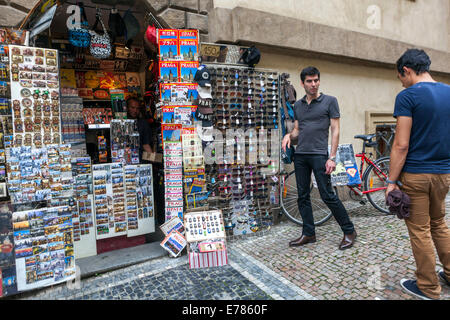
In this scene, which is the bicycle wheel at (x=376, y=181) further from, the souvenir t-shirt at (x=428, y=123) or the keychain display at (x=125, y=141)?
the keychain display at (x=125, y=141)

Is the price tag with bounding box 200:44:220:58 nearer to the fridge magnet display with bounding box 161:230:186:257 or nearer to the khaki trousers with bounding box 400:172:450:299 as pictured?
the fridge magnet display with bounding box 161:230:186:257

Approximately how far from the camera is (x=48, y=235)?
326cm

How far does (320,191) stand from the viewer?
3.96m

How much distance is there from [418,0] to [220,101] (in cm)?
648

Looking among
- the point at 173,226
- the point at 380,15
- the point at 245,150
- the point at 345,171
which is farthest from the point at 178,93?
the point at 380,15

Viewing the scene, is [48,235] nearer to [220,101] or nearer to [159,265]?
[159,265]

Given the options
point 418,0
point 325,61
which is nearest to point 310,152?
point 325,61

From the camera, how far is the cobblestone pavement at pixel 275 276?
2.98m

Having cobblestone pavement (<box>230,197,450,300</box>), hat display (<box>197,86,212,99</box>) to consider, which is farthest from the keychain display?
cobblestone pavement (<box>230,197,450,300</box>)

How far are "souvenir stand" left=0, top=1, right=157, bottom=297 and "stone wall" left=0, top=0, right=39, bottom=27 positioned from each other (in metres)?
0.12

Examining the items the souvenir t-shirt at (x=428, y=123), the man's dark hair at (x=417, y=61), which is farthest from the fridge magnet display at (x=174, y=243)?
the man's dark hair at (x=417, y=61)

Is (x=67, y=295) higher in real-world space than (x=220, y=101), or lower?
lower

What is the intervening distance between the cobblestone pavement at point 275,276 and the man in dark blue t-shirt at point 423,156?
1.49 feet

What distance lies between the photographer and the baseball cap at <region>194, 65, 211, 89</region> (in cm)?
410
